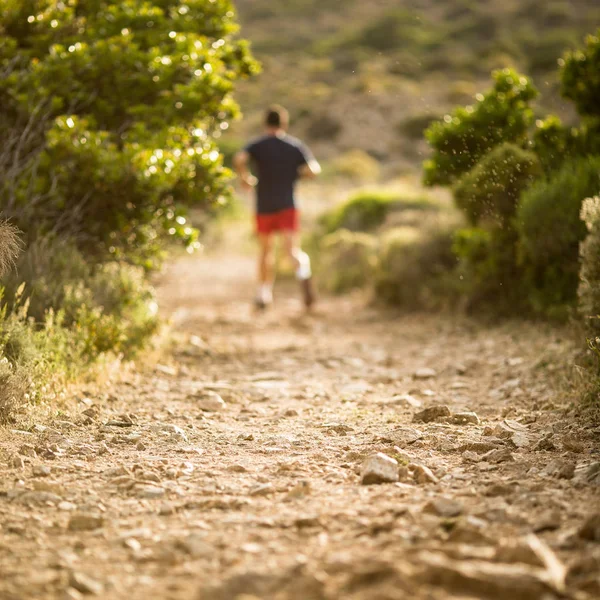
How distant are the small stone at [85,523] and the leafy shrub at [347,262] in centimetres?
794

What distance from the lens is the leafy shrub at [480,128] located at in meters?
6.94

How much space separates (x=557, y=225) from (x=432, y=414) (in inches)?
103

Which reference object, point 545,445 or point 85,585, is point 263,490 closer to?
point 85,585

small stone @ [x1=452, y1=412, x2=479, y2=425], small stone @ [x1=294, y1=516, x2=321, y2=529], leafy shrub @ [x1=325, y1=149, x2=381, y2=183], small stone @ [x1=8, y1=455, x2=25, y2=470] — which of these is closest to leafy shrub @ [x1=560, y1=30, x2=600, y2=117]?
small stone @ [x1=452, y1=412, x2=479, y2=425]

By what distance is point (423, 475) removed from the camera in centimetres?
349

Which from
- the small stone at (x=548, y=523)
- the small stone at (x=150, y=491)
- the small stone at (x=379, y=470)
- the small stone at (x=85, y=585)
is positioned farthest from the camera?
the small stone at (x=379, y=470)

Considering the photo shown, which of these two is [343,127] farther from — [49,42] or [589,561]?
[589,561]

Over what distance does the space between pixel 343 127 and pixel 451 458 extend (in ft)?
107

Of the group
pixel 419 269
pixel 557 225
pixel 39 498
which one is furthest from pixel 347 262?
pixel 39 498

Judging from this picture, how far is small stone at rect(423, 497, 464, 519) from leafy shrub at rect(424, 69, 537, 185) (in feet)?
14.0

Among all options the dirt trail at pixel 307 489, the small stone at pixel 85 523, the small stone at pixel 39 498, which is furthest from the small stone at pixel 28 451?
the small stone at pixel 85 523

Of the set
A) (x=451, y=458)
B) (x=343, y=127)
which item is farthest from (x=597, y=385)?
(x=343, y=127)

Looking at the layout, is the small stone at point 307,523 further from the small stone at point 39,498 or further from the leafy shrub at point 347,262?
the leafy shrub at point 347,262

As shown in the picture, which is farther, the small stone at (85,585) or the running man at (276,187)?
the running man at (276,187)
